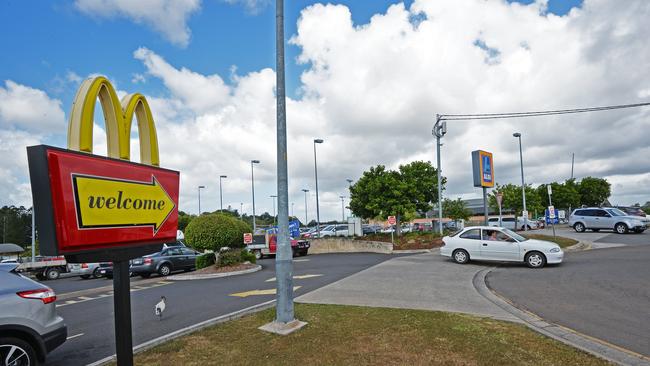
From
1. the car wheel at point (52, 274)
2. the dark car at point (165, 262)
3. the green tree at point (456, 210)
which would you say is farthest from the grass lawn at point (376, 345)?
the green tree at point (456, 210)

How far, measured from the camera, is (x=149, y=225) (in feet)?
13.8

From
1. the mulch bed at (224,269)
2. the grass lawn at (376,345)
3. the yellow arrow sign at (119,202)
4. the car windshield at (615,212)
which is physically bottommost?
the mulch bed at (224,269)

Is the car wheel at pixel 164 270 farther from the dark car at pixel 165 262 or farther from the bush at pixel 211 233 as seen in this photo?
the bush at pixel 211 233

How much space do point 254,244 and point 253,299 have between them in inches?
668

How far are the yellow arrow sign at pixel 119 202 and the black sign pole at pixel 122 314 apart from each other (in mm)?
475

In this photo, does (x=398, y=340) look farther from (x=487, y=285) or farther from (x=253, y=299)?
(x=487, y=285)

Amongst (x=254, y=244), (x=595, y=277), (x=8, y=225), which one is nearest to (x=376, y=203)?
(x=254, y=244)

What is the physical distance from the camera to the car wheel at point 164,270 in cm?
1839

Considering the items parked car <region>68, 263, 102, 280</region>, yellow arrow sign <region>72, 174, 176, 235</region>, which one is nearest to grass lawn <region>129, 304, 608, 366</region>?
yellow arrow sign <region>72, 174, 176, 235</region>

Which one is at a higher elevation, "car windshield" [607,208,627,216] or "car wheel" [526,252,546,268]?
"car windshield" [607,208,627,216]

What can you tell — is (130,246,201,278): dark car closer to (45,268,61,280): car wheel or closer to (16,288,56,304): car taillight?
(45,268,61,280): car wheel

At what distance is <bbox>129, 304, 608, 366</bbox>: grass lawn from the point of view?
15.2 ft

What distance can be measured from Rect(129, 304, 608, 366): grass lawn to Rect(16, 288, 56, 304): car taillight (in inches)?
55.5

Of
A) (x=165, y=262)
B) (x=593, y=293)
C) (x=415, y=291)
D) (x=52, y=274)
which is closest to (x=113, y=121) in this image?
(x=415, y=291)
